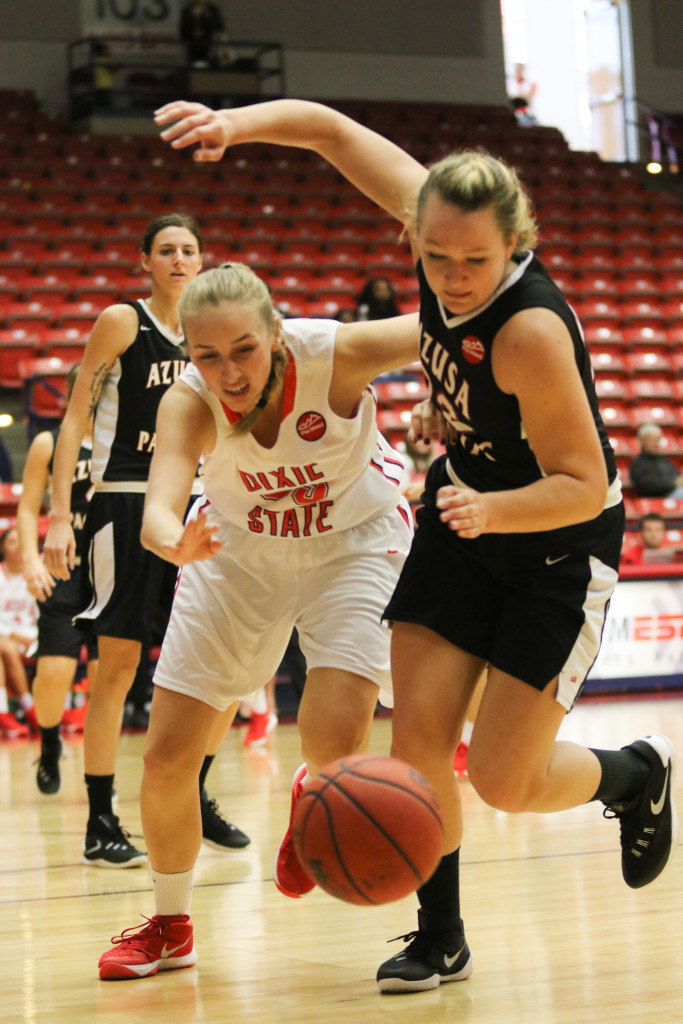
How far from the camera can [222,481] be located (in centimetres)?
295

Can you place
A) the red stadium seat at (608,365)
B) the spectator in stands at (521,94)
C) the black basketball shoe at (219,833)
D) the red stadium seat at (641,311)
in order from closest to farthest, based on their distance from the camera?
1. the black basketball shoe at (219,833)
2. the red stadium seat at (608,365)
3. the red stadium seat at (641,311)
4. the spectator in stands at (521,94)

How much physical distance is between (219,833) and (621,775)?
1738mm

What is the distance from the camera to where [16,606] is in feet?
26.0

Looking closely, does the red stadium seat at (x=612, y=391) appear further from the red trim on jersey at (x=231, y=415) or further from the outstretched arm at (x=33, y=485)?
the red trim on jersey at (x=231, y=415)

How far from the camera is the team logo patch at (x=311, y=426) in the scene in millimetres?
2840

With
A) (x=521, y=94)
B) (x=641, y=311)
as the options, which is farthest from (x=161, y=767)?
(x=521, y=94)

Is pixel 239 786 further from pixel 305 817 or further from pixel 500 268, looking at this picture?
pixel 500 268

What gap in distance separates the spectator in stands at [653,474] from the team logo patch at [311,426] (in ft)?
25.3

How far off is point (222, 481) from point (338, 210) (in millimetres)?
12500

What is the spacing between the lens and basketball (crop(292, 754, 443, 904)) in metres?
2.27

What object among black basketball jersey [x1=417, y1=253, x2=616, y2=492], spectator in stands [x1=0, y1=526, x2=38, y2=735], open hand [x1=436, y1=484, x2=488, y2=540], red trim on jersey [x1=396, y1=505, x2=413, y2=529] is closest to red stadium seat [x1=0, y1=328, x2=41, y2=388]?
spectator in stands [x1=0, y1=526, x2=38, y2=735]

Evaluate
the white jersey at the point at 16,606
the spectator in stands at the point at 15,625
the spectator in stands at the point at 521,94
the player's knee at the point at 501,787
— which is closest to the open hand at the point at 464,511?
the player's knee at the point at 501,787

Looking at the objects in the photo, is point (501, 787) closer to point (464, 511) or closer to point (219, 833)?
point (464, 511)

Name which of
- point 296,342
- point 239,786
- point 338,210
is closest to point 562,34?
point 338,210
